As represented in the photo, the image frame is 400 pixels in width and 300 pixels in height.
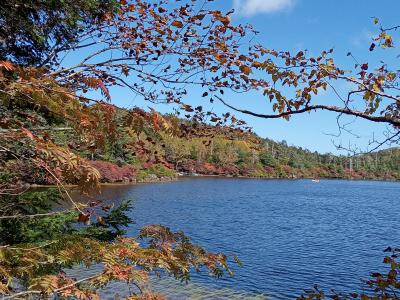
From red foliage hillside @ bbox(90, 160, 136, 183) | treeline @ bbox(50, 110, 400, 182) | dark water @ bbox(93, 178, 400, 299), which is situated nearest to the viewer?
dark water @ bbox(93, 178, 400, 299)

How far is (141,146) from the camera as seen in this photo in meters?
3.59

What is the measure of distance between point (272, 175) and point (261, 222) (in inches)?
3763

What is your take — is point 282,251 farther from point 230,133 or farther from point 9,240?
point 230,133

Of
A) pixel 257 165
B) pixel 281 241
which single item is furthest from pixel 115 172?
pixel 257 165

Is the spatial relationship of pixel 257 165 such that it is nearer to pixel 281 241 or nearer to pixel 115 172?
pixel 115 172

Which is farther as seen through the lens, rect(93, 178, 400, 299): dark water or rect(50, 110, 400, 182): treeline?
rect(50, 110, 400, 182): treeline

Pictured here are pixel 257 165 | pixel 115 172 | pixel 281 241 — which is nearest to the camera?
pixel 281 241

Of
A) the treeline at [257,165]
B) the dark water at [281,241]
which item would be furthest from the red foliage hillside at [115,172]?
the dark water at [281,241]

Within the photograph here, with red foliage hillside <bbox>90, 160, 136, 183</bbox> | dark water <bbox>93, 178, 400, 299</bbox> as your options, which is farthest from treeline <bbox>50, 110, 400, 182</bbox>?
dark water <bbox>93, 178, 400, 299</bbox>

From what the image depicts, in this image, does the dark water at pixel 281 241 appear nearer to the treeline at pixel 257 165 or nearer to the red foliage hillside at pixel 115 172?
the red foliage hillside at pixel 115 172

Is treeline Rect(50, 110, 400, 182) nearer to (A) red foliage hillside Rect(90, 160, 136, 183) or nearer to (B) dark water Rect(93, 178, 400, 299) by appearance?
(A) red foliage hillside Rect(90, 160, 136, 183)

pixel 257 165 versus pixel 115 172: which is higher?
pixel 257 165

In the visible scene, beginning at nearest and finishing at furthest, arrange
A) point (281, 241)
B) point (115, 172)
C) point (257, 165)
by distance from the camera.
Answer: point (281, 241)
point (115, 172)
point (257, 165)

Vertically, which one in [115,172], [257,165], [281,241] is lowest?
[281,241]
